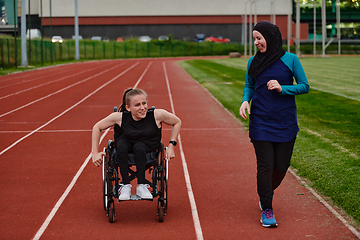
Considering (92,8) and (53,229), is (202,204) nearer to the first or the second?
(53,229)

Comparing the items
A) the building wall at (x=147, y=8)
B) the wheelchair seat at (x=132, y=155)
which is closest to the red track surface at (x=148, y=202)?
the wheelchair seat at (x=132, y=155)

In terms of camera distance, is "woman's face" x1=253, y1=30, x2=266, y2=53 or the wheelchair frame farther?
the wheelchair frame

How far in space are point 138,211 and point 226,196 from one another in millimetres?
1213

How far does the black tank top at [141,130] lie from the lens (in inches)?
199

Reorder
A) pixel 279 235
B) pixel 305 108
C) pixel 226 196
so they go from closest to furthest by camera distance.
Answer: pixel 279 235 → pixel 226 196 → pixel 305 108

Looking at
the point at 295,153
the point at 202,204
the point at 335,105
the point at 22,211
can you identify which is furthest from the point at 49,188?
the point at 335,105

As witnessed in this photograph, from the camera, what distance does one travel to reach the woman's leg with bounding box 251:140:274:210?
494 centimetres

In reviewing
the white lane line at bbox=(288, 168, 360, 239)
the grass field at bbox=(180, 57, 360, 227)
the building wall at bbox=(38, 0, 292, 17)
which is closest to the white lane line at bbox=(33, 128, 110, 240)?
the white lane line at bbox=(288, 168, 360, 239)

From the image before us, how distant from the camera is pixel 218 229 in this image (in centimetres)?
500

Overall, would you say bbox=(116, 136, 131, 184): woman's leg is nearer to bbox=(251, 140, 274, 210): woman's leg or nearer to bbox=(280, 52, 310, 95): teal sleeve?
bbox=(251, 140, 274, 210): woman's leg

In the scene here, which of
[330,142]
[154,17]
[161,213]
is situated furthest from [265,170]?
[154,17]

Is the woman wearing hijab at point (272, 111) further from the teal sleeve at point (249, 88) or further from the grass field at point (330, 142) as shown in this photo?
the grass field at point (330, 142)

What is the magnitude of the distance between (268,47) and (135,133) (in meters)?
1.59

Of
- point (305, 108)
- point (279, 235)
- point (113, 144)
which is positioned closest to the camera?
point (279, 235)
